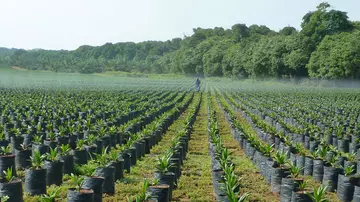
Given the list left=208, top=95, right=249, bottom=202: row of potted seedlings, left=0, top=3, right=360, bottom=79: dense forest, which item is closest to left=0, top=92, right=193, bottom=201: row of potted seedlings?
left=208, top=95, right=249, bottom=202: row of potted seedlings

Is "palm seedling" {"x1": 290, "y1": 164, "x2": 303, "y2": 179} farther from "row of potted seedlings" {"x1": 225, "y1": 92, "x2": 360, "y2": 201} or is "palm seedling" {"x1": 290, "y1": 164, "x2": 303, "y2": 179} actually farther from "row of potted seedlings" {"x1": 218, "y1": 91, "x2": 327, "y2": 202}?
"row of potted seedlings" {"x1": 225, "y1": 92, "x2": 360, "y2": 201}

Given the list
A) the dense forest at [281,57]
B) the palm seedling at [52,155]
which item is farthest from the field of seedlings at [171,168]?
the dense forest at [281,57]

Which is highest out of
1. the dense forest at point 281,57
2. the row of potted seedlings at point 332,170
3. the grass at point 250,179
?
the dense forest at point 281,57

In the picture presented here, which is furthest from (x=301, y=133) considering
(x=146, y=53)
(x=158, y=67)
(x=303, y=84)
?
(x=146, y=53)

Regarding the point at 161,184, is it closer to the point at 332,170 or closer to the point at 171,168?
the point at 171,168

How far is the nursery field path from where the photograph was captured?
830 centimetres

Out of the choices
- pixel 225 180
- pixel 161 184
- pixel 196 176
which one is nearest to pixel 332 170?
pixel 225 180

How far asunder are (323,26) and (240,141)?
59.6 m

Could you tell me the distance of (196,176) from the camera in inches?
390

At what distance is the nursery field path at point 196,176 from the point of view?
8.30 metres

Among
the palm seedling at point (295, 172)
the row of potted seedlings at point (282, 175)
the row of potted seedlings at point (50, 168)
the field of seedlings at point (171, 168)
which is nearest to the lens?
the row of potted seedlings at point (282, 175)

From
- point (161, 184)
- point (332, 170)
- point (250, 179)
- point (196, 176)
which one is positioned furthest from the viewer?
point (196, 176)

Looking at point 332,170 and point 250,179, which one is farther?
point 250,179

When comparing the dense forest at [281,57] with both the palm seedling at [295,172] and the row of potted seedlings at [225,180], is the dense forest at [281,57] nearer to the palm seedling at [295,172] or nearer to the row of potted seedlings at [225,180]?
the row of potted seedlings at [225,180]
